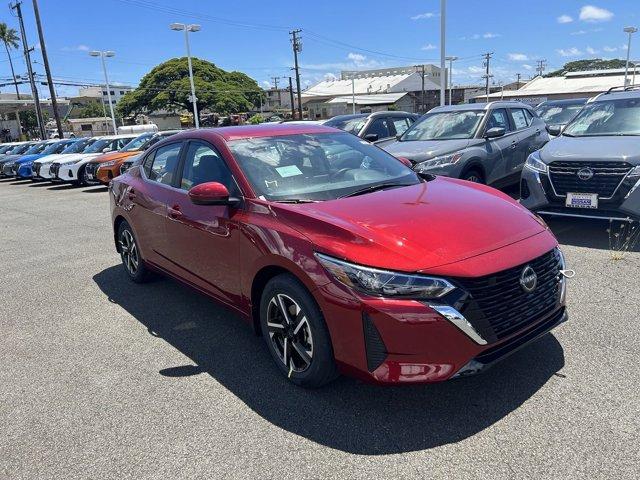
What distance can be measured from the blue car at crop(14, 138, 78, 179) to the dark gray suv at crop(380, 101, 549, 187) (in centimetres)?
1672

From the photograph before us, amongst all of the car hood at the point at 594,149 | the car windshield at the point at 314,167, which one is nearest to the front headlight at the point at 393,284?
the car windshield at the point at 314,167

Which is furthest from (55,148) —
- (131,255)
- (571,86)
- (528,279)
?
(571,86)

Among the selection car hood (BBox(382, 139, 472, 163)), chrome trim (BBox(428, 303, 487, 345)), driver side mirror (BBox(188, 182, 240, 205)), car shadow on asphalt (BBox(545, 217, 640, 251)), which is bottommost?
car shadow on asphalt (BBox(545, 217, 640, 251))

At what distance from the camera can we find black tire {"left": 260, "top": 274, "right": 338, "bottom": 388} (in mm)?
2980

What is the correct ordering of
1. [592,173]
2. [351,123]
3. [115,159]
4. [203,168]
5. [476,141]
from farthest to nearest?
[115,159] < [351,123] < [476,141] < [592,173] < [203,168]

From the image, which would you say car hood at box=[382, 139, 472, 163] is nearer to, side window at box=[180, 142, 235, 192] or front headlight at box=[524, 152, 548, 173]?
front headlight at box=[524, 152, 548, 173]

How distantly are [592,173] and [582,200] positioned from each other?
0.32 meters

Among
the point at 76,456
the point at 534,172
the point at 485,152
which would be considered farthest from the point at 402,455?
the point at 485,152

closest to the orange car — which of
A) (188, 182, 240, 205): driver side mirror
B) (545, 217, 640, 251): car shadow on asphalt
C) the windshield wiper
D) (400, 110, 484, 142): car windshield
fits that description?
(400, 110, 484, 142): car windshield

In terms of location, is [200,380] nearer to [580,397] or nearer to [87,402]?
[87,402]

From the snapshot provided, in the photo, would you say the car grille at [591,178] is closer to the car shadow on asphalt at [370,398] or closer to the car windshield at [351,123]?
the car shadow on asphalt at [370,398]

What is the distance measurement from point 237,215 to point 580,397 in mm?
2431

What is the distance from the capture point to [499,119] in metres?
8.70

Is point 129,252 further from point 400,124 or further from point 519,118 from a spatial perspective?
point 400,124
